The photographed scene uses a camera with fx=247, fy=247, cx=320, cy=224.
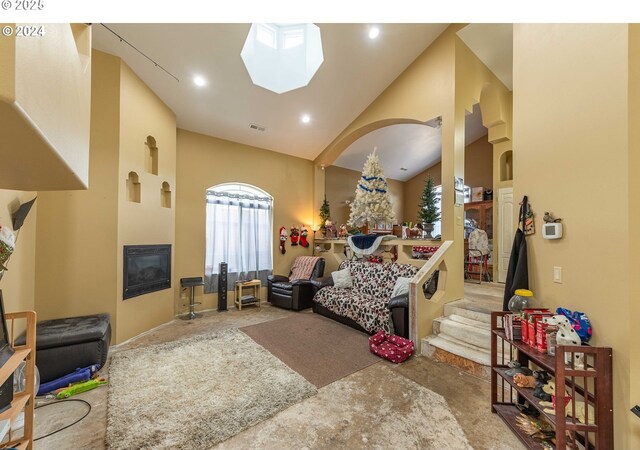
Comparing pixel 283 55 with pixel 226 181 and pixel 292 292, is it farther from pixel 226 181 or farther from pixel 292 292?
pixel 292 292

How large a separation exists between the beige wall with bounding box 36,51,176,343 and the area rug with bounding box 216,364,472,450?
8.74ft

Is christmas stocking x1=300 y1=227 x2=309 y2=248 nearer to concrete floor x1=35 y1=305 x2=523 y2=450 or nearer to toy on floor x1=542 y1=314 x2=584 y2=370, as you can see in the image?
concrete floor x1=35 y1=305 x2=523 y2=450

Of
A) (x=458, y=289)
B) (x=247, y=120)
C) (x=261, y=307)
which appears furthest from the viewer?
(x=261, y=307)

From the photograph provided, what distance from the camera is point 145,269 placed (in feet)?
12.0

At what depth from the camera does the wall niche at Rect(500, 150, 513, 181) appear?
498 cm

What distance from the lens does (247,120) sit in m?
4.63

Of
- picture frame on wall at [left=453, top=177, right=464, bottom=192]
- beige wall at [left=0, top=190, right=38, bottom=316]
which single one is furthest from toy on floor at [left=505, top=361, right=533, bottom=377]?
beige wall at [left=0, top=190, right=38, bottom=316]

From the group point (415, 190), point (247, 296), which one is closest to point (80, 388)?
point (247, 296)

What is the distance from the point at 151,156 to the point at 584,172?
16.7ft

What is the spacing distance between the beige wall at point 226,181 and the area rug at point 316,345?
1.75 meters

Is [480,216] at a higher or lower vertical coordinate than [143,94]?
lower
